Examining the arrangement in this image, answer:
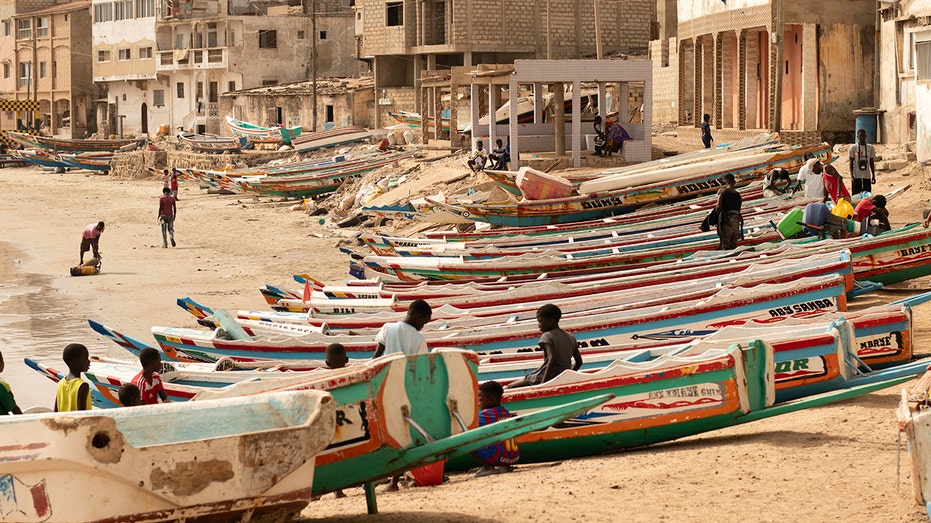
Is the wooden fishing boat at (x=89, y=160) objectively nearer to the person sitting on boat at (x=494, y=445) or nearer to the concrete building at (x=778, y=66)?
the concrete building at (x=778, y=66)

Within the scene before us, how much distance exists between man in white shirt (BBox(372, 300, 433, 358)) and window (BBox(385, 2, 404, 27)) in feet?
138

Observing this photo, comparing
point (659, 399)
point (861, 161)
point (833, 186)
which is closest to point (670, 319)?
point (659, 399)

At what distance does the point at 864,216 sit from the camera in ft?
50.8

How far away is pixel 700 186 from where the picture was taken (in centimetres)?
2286

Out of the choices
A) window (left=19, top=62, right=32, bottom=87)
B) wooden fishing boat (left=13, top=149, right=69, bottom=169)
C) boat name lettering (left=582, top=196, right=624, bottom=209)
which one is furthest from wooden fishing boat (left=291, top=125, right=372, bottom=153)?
window (left=19, top=62, right=32, bottom=87)

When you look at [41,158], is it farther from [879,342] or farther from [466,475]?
[879,342]

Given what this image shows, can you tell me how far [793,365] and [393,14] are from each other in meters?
42.6

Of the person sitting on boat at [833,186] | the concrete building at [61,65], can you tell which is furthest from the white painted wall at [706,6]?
the concrete building at [61,65]

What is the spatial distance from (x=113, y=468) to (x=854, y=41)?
22.8m

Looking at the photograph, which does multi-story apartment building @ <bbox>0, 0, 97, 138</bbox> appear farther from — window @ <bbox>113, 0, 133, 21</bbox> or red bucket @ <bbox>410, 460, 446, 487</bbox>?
red bucket @ <bbox>410, 460, 446, 487</bbox>

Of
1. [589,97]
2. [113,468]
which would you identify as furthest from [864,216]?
[589,97]

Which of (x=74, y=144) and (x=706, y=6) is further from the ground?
(x=706, y=6)

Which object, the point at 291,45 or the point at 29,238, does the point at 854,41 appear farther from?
the point at 291,45

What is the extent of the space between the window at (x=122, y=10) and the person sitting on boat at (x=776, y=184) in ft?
179
